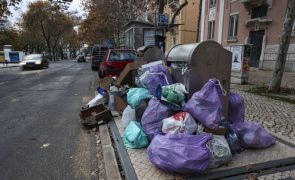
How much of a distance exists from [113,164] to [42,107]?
183 inches

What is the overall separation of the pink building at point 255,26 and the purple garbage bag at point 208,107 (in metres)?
13.0

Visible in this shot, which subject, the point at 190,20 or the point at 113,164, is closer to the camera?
the point at 113,164

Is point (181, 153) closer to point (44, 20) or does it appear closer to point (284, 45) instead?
point (284, 45)

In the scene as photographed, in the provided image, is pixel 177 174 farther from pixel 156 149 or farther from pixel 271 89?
pixel 271 89

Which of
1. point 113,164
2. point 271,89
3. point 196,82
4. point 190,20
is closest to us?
point 113,164

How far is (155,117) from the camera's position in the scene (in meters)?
3.82

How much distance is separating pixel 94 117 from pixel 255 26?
15181mm

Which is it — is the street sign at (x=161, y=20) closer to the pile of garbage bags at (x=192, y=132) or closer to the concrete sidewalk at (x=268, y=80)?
the concrete sidewalk at (x=268, y=80)

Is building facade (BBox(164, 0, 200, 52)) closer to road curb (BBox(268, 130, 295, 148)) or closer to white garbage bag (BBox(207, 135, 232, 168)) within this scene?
road curb (BBox(268, 130, 295, 148))

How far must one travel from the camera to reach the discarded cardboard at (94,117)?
5445 mm

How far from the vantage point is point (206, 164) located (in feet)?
9.91

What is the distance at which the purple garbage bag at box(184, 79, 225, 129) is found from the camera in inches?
134

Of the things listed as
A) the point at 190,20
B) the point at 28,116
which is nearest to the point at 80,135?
the point at 28,116

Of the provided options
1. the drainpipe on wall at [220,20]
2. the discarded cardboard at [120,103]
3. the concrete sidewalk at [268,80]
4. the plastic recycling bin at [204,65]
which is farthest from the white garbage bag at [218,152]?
the drainpipe on wall at [220,20]
